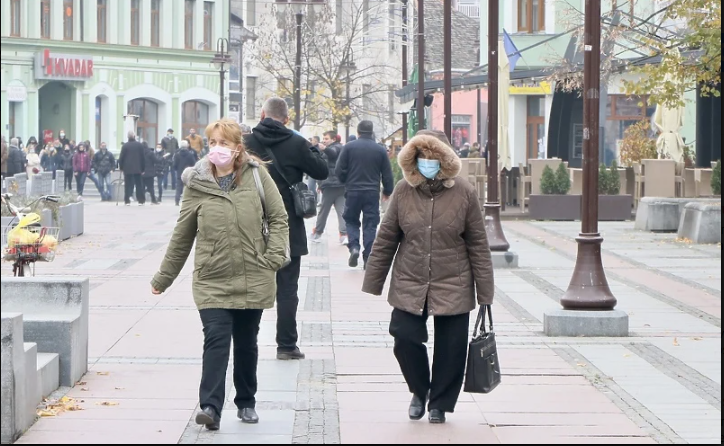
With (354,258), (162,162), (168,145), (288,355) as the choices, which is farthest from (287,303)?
(168,145)

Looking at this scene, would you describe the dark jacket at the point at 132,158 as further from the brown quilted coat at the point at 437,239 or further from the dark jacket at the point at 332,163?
the brown quilted coat at the point at 437,239

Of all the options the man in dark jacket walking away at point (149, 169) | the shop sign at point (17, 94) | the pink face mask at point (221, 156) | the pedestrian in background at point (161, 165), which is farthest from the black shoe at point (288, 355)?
the shop sign at point (17, 94)

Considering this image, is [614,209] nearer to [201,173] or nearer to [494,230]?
[494,230]

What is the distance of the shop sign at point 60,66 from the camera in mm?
47806

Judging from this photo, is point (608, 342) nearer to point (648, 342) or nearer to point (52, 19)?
point (648, 342)

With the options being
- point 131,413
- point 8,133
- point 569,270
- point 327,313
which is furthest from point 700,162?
point 8,133

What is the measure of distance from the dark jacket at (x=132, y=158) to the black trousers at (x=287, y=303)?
2288 cm

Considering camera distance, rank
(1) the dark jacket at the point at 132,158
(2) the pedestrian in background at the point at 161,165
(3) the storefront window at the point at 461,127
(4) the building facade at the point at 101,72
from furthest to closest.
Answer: (3) the storefront window at the point at 461,127
(4) the building facade at the point at 101,72
(2) the pedestrian in background at the point at 161,165
(1) the dark jacket at the point at 132,158

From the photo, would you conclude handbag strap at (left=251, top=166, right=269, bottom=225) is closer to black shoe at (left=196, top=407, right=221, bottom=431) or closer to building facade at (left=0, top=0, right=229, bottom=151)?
black shoe at (left=196, top=407, right=221, bottom=431)

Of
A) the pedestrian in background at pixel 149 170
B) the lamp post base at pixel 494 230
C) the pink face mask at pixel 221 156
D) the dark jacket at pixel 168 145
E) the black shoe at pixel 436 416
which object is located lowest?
the black shoe at pixel 436 416

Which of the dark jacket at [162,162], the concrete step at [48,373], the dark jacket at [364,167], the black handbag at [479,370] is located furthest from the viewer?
the dark jacket at [162,162]

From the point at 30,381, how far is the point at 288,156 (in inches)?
114

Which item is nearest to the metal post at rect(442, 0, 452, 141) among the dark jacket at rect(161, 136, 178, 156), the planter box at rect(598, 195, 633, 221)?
the planter box at rect(598, 195, 633, 221)

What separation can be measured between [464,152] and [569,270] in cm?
2624
